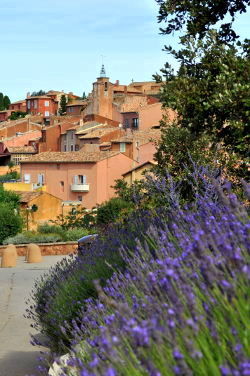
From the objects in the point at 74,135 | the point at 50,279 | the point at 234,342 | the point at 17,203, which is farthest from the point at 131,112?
the point at 234,342

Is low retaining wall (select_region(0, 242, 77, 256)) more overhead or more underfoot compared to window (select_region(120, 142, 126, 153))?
more underfoot

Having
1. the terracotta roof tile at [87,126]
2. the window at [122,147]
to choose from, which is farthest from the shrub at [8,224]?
the terracotta roof tile at [87,126]

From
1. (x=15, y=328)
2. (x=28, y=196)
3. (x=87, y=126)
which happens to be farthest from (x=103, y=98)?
(x=15, y=328)

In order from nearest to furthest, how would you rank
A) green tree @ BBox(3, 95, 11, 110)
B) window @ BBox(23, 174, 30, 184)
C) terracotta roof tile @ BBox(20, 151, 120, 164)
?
terracotta roof tile @ BBox(20, 151, 120, 164) < window @ BBox(23, 174, 30, 184) < green tree @ BBox(3, 95, 11, 110)

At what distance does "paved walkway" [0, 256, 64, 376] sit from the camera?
26.6 ft

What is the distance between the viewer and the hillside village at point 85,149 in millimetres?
72875

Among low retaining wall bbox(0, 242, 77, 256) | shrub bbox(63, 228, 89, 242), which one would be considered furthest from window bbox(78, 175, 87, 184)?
low retaining wall bbox(0, 242, 77, 256)

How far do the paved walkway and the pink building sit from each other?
169 ft

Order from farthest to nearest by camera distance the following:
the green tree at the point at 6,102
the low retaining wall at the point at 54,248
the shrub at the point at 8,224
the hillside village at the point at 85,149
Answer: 1. the green tree at the point at 6,102
2. the hillside village at the point at 85,149
3. the shrub at the point at 8,224
4. the low retaining wall at the point at 54,248

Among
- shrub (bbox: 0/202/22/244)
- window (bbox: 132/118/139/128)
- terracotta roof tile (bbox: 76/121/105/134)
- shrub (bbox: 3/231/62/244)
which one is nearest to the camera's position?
shrub (bbox: 3/231/62/244)

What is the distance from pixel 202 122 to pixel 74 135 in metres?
96.1

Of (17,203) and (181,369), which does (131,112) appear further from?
(181,369)

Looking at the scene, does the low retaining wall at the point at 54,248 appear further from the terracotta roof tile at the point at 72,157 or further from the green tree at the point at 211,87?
the terracotta roof tile at the point at 72,157

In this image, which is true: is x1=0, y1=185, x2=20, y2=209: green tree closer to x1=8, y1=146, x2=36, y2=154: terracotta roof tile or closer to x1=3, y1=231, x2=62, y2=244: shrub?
x1=3, y1=231, x2=62, y2=244: shrub
